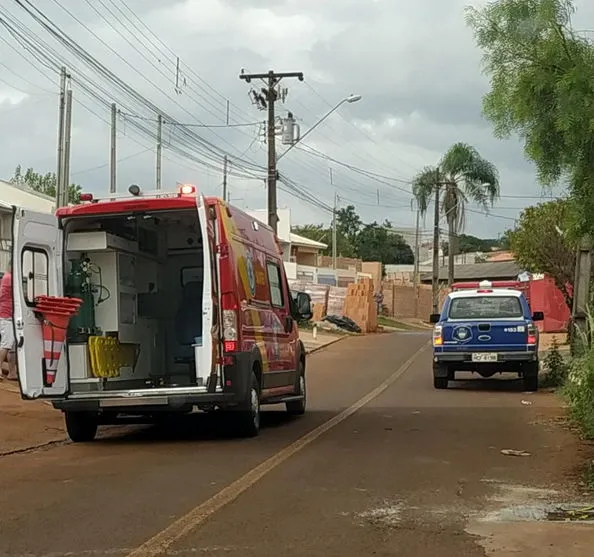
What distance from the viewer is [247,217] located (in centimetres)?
1252

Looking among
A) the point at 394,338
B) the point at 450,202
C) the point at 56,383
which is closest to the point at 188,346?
the point at 56,383

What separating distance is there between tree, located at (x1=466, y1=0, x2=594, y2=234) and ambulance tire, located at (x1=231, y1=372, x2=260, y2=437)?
13.2ft

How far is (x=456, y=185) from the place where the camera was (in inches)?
2021

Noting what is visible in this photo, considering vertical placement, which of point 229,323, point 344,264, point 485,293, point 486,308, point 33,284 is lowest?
point 229,323

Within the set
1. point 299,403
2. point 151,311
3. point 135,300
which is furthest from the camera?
point 299,403

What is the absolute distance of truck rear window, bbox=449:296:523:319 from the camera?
19.2 m

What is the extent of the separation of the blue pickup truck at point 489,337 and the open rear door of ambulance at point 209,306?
876cm

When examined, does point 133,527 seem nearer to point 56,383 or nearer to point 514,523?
point 514,523

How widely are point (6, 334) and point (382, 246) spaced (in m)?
93.4

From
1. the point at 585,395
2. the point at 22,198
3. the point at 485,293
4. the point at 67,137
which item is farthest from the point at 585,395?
the point at 22,198

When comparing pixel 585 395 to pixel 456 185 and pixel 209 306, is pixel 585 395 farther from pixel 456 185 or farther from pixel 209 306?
pixel 456 185

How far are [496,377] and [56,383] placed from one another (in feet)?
44.9

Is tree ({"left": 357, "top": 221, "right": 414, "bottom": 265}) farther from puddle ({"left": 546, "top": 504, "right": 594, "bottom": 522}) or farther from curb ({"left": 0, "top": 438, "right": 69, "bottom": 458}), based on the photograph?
puddle ({"left": 546, "top": 504, "right": 594, "bottom": 522})

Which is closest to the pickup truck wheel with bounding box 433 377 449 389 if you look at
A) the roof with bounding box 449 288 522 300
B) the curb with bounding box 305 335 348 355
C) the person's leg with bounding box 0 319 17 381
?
the roof with bounding box 449 288 522 300
